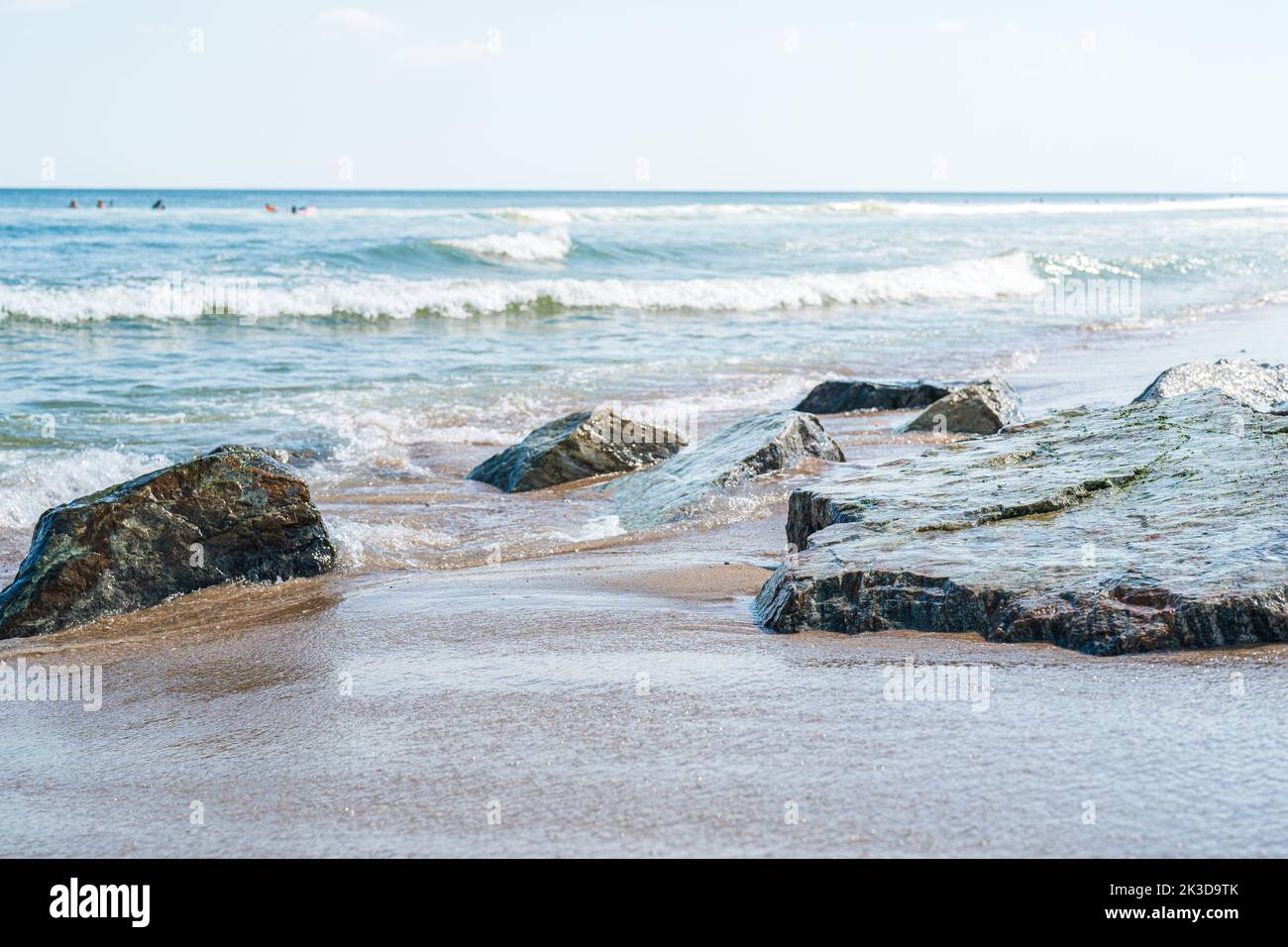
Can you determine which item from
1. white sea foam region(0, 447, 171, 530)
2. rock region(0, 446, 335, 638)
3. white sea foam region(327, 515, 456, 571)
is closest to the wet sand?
rock region(0, 446, 335, 638)

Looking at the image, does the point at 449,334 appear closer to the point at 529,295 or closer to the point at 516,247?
the point at 529,295

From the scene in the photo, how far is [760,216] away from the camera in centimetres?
5516

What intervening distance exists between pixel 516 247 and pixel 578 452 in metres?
21.1

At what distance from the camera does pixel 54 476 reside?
7.34 metres

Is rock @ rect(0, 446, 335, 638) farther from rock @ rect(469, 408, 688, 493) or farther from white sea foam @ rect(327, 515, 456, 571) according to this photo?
rock @ rect(469, 408, 688, 493)

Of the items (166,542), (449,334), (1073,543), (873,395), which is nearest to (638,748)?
(1073,543)

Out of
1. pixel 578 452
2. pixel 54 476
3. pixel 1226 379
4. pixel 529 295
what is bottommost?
pixel 54 476

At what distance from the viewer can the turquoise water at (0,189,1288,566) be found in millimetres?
8078

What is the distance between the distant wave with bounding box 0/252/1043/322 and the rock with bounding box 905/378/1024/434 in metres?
11.4

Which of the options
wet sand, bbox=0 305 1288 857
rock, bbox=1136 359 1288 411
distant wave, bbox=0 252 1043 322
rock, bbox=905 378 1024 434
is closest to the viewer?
wet sand, bbox=0 305 1288 857

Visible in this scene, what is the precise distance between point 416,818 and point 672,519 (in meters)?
3.57

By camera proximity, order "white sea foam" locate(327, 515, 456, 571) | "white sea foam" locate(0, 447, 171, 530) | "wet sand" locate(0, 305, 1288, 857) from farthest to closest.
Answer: "white sea foam" locate(0, 447, 171, 530) → "white sea foam" locate(327, 515, 456, 571) → "wet sand" locate(0, 305, 1288, 857)

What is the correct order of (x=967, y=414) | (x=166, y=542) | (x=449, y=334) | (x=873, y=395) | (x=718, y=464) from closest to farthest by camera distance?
1. (x=166, y=542)
2. (x=718, y=464)
3. (x=967, y=414)
4. (x=873, y=395)
5. (x=449, y=334)
